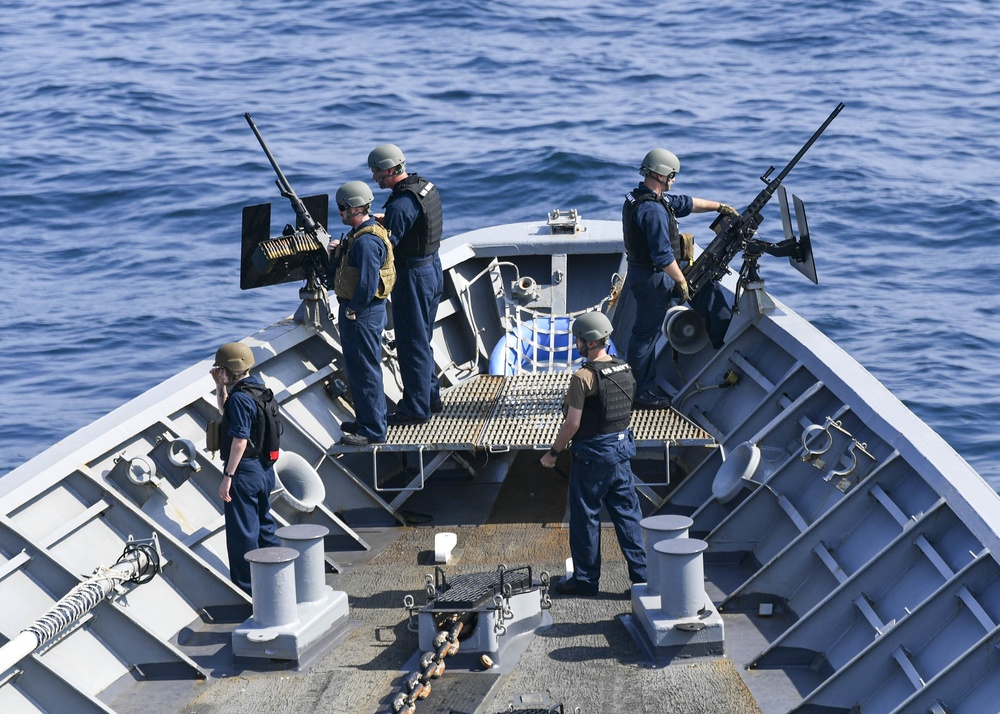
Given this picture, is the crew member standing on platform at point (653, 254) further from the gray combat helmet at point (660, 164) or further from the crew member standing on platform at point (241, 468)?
Result: the crew member standing on platform at point (241, 468)

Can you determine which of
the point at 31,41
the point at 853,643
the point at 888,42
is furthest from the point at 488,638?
the point at 31,41

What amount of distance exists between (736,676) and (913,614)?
102 centimetres

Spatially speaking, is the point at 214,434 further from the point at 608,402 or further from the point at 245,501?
the point at 608,402

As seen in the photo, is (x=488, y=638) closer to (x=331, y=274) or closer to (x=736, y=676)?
(x=736, y=676)

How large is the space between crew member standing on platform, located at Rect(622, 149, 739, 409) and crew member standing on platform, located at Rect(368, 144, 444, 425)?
54.6 inches

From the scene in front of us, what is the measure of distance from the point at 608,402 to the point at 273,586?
A: 211 cm

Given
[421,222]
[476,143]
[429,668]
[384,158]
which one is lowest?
[476,143]

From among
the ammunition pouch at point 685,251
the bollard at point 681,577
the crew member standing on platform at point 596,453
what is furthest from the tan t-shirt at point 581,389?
the ammunition pouch at point 685,251

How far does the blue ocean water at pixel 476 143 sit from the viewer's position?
18.5 meters

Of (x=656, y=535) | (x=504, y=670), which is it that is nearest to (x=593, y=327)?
(x=656, y=535)

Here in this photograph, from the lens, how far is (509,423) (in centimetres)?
960

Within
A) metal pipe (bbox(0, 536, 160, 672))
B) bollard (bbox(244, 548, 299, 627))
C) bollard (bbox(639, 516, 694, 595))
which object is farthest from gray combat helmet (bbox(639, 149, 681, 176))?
metal pipe (bbox(0, 536, 160, 672))

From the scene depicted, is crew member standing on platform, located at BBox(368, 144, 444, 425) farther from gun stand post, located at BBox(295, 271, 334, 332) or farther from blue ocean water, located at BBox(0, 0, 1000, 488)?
blue ocean water, located at BBox(0, 0, 1000, 488)

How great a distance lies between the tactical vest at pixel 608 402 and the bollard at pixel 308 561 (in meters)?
1.60
